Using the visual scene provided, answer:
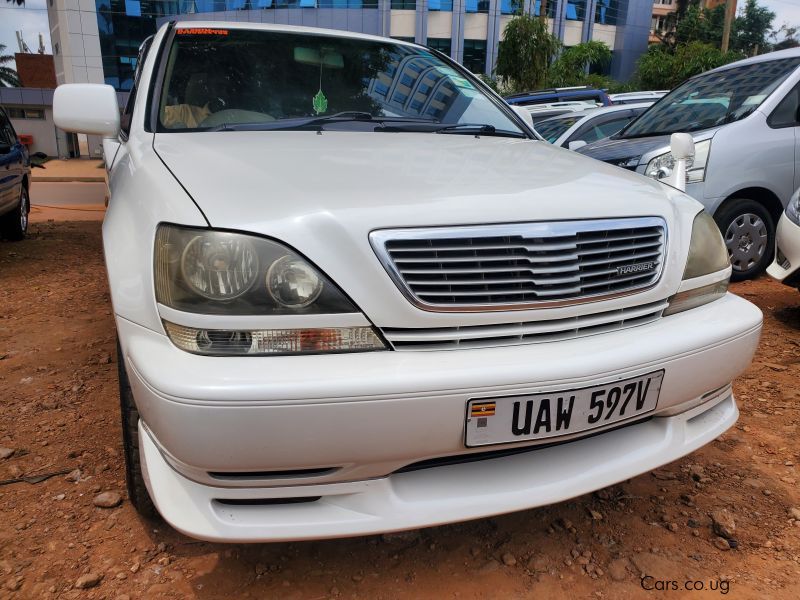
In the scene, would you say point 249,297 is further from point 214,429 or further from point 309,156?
point 309,156

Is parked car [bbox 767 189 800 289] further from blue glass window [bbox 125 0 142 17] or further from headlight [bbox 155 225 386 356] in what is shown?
blue glass window [bbox 125 0 142 17]

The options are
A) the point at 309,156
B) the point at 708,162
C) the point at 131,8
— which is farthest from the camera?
the point at 131,8

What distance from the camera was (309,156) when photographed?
6.18ft

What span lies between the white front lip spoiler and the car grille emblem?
463 mm

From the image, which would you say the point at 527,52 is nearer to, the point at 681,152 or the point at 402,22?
the point at 402,22

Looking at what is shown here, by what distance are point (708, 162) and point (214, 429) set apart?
13.9 feet

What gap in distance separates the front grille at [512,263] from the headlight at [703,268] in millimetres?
209

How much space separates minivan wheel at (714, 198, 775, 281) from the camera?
4543 mm

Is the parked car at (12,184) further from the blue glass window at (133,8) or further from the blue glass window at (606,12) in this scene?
the blue glass window at (606,12)

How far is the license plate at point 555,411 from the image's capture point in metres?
1.41

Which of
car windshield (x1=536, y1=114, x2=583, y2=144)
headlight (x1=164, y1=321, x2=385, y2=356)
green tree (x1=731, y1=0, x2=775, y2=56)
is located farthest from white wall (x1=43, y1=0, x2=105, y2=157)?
green tree (x1=731, y1=0, x2=775, y2=56)

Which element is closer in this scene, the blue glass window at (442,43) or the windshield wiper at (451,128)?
the windshield wiper at (451,128)

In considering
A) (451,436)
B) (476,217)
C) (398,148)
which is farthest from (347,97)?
(451,436)

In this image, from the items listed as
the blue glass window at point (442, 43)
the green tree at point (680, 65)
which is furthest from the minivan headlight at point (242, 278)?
the blue glass window at point (442, 43)
